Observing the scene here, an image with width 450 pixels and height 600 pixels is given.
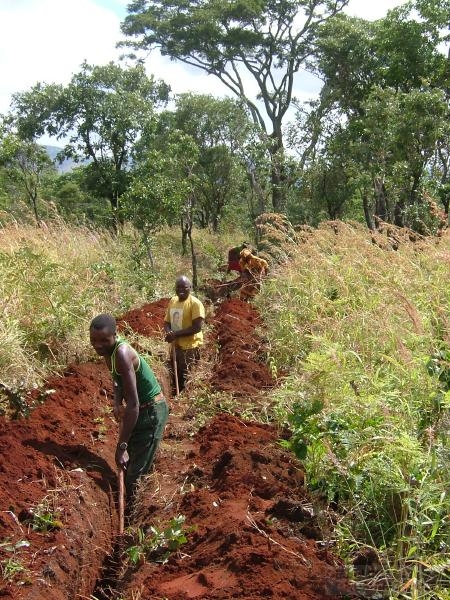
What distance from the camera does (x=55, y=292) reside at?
7469 mm

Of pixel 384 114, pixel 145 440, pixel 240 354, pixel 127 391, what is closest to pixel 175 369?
pixel 240 354

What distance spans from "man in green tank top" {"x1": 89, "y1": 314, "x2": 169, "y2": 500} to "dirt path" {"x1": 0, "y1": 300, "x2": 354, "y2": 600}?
202 millimetres

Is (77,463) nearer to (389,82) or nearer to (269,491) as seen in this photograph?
(269,491)

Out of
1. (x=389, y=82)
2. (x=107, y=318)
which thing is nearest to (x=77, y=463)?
(x=107, y=318)

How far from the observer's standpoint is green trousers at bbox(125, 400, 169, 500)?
5156 millimetres

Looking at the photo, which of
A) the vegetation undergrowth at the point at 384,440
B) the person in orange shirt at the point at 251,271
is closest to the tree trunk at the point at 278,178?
the person in orange shirt at the point at 251,271

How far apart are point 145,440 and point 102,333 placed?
1.13 metres

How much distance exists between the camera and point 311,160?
65.0 feet

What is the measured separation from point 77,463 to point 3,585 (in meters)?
1.44

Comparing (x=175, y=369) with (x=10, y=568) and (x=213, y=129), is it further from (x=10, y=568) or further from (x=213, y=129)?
(x=213, y=129)

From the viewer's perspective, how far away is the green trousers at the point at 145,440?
5156 mm

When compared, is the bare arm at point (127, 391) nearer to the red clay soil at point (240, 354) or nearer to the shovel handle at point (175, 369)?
the red clay soil at point (240, 354)

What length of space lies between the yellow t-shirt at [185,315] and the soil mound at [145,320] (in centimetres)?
72

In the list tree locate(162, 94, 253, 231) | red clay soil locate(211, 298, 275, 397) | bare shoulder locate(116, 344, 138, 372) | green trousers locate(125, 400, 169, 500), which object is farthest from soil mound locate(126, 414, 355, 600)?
tree locate(162, 94, 253, 231)
